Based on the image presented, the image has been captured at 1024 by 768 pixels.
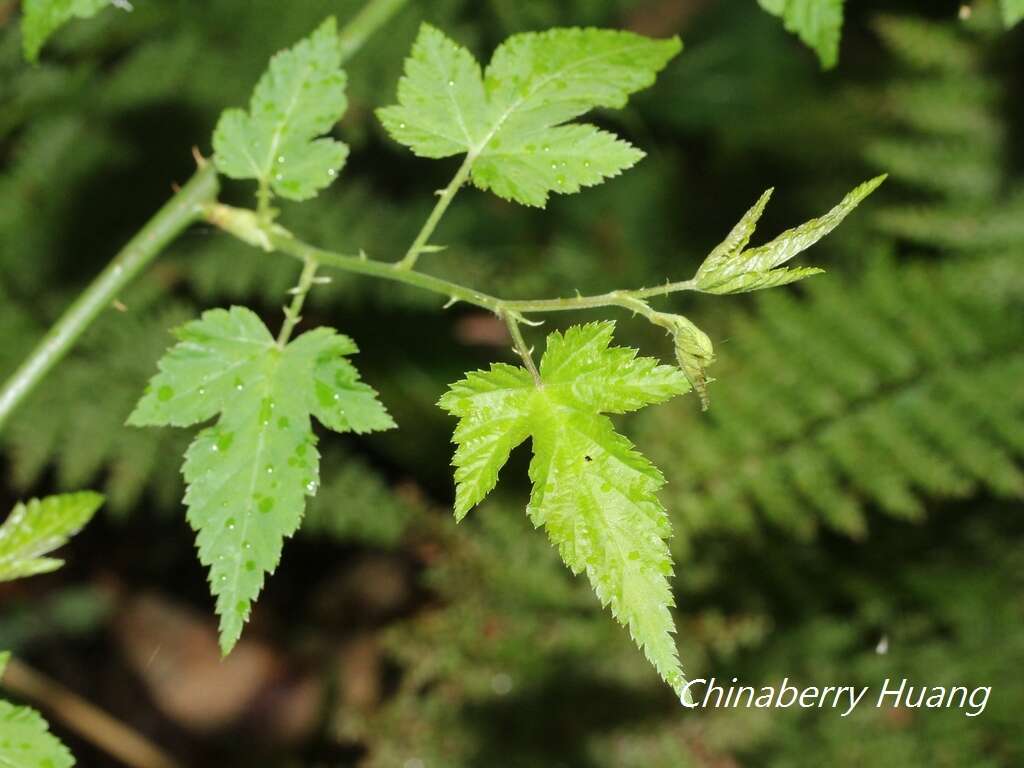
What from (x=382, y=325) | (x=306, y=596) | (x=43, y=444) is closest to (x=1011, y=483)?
(x=382, y=325)

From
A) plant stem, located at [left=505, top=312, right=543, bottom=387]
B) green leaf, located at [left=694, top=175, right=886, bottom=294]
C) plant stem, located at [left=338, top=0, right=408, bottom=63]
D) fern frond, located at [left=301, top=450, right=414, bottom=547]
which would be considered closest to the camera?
green leaf, located at [left=694, top=175, right=886, bottom=294]

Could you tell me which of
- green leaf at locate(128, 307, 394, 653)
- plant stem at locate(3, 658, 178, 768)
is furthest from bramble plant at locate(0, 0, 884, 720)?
plant stem at locate(3, 658, 178, 768)

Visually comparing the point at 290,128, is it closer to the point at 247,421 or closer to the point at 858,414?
the point at 247,421

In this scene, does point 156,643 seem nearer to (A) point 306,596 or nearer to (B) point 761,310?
(A) point 306,596

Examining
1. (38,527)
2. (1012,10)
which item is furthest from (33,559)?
(1012,10)

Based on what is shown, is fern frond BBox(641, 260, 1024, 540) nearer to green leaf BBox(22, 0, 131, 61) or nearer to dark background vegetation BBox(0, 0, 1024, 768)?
dark background vegetation BBox(0, 0, 1024, 768)

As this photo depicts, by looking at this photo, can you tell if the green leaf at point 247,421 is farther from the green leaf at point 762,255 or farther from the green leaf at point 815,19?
the green leaf at point 815,19

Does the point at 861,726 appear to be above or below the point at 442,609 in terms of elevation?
below
